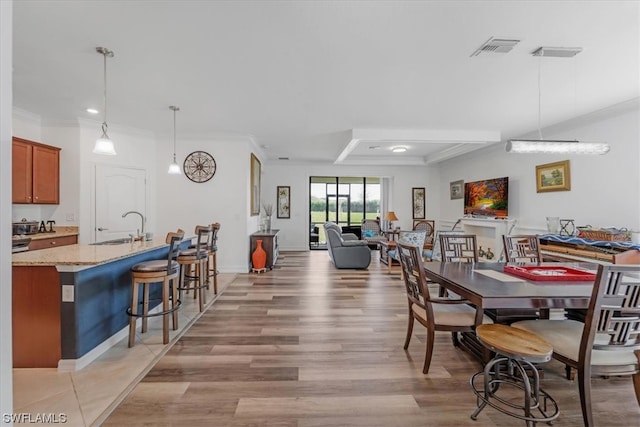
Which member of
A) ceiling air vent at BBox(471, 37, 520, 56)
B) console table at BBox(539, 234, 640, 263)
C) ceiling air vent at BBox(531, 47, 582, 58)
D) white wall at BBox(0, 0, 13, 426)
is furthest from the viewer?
console table at BBox(539, 234, 640, 263)

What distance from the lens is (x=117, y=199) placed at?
5.40 meters

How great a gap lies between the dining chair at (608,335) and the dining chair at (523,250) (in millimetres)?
1608

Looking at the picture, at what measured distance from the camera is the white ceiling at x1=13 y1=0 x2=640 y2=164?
227cm

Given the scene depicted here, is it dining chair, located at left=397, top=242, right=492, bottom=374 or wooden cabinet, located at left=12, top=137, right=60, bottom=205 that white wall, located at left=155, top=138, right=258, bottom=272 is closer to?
wooden cabinet, located at left=12, top=137, right=60, bottom=205

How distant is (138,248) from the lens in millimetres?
3088

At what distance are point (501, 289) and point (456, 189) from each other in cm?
717

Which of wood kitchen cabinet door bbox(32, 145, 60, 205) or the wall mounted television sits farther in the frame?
the wall mounted television

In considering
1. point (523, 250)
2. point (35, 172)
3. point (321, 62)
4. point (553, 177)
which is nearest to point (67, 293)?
point (321, 62)

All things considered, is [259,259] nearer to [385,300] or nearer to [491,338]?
[385,300]

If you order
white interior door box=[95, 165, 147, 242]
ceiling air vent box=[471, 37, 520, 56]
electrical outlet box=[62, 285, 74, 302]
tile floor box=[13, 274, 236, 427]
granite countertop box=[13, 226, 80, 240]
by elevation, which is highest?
ceiling air vent box=[471, 37, 520, 56]

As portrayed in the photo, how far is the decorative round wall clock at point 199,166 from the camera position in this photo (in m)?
5.95

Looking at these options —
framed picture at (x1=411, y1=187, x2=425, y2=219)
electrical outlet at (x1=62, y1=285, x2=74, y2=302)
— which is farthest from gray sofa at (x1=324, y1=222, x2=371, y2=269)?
electrical outlet at (x1=62, y1=285, x2=74, y2=302)

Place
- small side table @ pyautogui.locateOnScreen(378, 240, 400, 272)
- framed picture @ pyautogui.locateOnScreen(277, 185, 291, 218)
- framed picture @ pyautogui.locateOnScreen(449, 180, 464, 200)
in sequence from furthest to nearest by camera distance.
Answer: framed picture @ pyautogui.locateOnScreen(277, 185, 291, 218)
framed picture @ pyautogui.locateOnScreen(449, 180, 464, 200)
small side table @ pyautogui.locateOnScreen(378, 240, 400, 272)

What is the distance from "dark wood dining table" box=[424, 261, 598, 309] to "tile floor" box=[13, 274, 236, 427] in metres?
2.57
